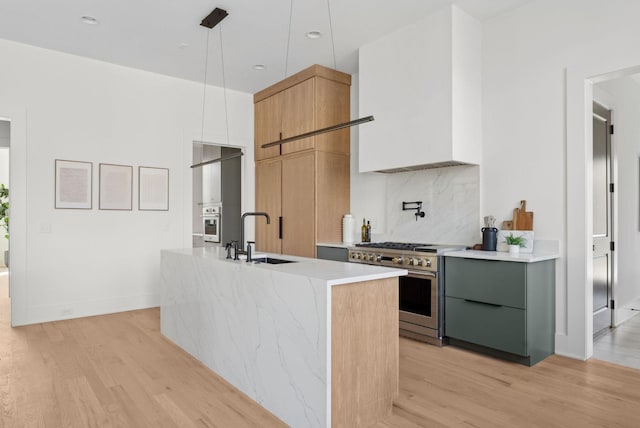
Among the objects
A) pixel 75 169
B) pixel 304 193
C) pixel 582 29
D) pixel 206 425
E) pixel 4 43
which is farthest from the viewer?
pixel 304 193

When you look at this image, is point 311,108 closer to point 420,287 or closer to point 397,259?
point 397,259

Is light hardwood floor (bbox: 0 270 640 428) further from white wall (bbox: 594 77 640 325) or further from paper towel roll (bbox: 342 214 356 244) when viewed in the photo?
white wall (bbox: 594 77 640 325)

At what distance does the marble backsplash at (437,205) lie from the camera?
152 inches

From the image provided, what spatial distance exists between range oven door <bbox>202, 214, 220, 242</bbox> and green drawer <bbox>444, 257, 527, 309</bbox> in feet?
14.4

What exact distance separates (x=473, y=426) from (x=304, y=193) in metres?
3.23

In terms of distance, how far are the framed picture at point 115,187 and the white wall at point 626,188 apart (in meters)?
5.22

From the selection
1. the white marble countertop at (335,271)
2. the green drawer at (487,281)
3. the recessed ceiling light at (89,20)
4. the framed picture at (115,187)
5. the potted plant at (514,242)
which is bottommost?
the green drawer at (487,281)

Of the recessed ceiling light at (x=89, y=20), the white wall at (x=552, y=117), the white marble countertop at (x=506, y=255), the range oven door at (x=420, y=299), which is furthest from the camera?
Answer: the recessed ceiling light at (x=89, y=20)

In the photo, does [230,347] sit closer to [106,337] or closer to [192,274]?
[192,274]

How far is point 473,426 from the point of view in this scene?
2.19 meters

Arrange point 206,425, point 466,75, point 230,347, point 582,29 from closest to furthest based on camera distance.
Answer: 1. point 206,425
2. point 230,347
3. point 582,29
4. point 466,75

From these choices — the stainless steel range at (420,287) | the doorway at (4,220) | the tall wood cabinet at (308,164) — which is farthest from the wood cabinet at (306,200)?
the doorway at (4,220)

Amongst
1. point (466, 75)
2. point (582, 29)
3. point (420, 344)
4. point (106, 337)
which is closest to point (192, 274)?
point (106, 337)

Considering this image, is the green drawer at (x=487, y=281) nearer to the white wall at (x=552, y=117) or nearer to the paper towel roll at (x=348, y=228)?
the white wall at (x=552, y=117)
